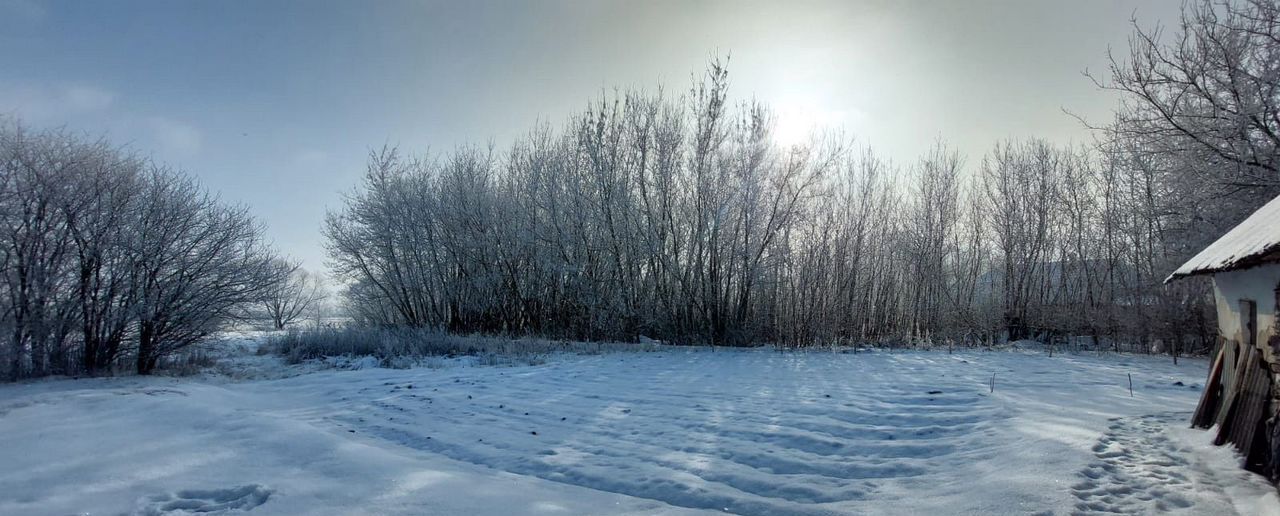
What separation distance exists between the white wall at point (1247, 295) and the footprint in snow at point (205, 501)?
5.51 m

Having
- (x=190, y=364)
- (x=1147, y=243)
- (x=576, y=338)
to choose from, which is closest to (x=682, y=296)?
(x=576, y=338)

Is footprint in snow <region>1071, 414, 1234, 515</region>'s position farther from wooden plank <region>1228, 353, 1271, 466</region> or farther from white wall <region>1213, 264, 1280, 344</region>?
white wall <region>1213, 264, 1280, 344</region>

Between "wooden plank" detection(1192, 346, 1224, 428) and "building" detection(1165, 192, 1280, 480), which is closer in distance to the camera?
"building" detection(1165, 192, 1280, 480)

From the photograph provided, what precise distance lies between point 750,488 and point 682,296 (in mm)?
12294

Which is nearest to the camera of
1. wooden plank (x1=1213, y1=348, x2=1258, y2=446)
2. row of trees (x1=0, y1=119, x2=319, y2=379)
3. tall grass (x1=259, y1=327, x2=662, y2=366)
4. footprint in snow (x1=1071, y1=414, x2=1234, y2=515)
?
footprint in snow (x1=1071, y1=414, x2=1234, y2=515)

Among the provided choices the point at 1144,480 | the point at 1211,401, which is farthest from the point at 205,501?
the point at 1211,401

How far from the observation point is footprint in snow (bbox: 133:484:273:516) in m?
3.13

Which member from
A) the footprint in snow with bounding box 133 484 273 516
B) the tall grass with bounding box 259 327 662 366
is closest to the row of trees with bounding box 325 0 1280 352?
the tall grass with bounding box 259 327 662 366

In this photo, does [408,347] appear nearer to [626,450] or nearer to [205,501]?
[626,450]

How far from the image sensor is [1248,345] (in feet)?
12.0

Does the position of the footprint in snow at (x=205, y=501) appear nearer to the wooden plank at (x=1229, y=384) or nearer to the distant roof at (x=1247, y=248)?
the distant roof at (x=1247, y=248)

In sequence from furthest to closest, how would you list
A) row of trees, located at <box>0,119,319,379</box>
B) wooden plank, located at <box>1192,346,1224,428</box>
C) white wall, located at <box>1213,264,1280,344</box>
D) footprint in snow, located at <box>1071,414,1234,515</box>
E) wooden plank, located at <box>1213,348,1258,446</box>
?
row of trees, located at <box>0,119,319,379</box> → wooden plank, located at <box>1192,346,1224,428</box> → wooden plank, located at <box>1213,348,1258,446</box> → white wall, located at <box>1213,264,1280,344</box> → footprint in snow, located at <box>1071,414,1234,515</box>

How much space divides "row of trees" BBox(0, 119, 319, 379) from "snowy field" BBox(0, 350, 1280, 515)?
152 centimetres

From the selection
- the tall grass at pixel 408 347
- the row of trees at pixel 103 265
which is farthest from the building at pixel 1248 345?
the row of trees at pixel 103 265
